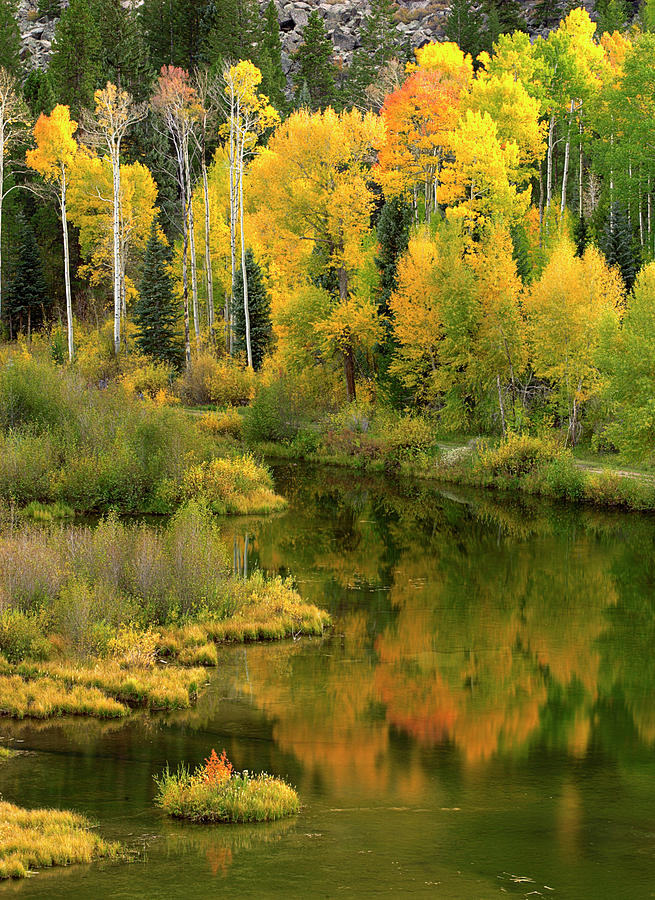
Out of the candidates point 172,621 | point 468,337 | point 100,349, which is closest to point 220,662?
point 172,621

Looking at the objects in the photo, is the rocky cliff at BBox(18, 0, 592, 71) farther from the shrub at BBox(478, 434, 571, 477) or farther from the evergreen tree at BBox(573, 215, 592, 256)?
the shrub at BBox(478, 434, 571, 477)

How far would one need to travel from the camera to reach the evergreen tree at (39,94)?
6331 cm

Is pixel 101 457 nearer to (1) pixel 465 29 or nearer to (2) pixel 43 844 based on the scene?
Answer: (2) pixel 43 844

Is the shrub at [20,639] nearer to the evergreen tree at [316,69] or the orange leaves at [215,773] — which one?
the orange leaves at [215,773]

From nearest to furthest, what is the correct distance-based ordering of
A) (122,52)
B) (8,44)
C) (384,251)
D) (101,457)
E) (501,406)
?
(101,457) → (501,406) → (384,251) → (122,52) → (8,44)

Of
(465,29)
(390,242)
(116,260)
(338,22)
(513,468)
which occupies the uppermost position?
(338,22)

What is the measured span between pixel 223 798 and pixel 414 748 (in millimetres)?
3682

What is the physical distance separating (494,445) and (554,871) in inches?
1222

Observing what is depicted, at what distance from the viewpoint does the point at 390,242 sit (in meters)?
48.0

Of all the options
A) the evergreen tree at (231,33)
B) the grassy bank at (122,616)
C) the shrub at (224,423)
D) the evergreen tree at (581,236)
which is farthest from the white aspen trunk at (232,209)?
the grassy bank at (122,616)

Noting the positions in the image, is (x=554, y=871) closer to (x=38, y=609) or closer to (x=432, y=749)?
(x=432, y=749)

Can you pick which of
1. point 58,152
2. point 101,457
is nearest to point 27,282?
point 58,152

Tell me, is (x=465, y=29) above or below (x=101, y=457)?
above

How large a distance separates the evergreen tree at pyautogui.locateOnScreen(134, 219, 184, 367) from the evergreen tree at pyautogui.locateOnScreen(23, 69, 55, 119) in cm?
1453
